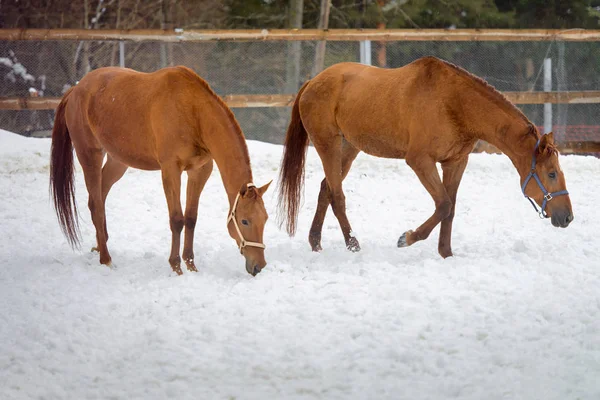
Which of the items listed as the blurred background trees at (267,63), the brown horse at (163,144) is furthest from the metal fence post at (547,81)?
the brown horse at (163,144)

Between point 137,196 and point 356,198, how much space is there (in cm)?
Answer: 240

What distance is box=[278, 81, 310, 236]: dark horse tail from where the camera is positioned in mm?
5898

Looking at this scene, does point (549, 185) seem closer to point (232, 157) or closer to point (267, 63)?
point (232, 157)

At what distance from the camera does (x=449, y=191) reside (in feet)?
18.0

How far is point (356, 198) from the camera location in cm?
802

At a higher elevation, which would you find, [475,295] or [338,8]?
[338,8]

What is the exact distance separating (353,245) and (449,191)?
867 millimetres

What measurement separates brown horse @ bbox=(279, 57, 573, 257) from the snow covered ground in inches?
15.9

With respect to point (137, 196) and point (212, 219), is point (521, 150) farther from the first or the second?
point (137, 196)

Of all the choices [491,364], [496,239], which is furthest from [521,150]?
[491,364]

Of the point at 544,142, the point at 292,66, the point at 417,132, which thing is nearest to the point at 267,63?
the point at 292,66

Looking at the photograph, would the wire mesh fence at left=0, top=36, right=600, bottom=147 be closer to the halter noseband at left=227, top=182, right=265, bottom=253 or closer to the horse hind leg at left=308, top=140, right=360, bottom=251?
the horse hind leg at left=308, top=140, right=360, bottom=251

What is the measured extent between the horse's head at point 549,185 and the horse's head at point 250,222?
1904 mm

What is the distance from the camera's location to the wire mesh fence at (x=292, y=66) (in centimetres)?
1017
